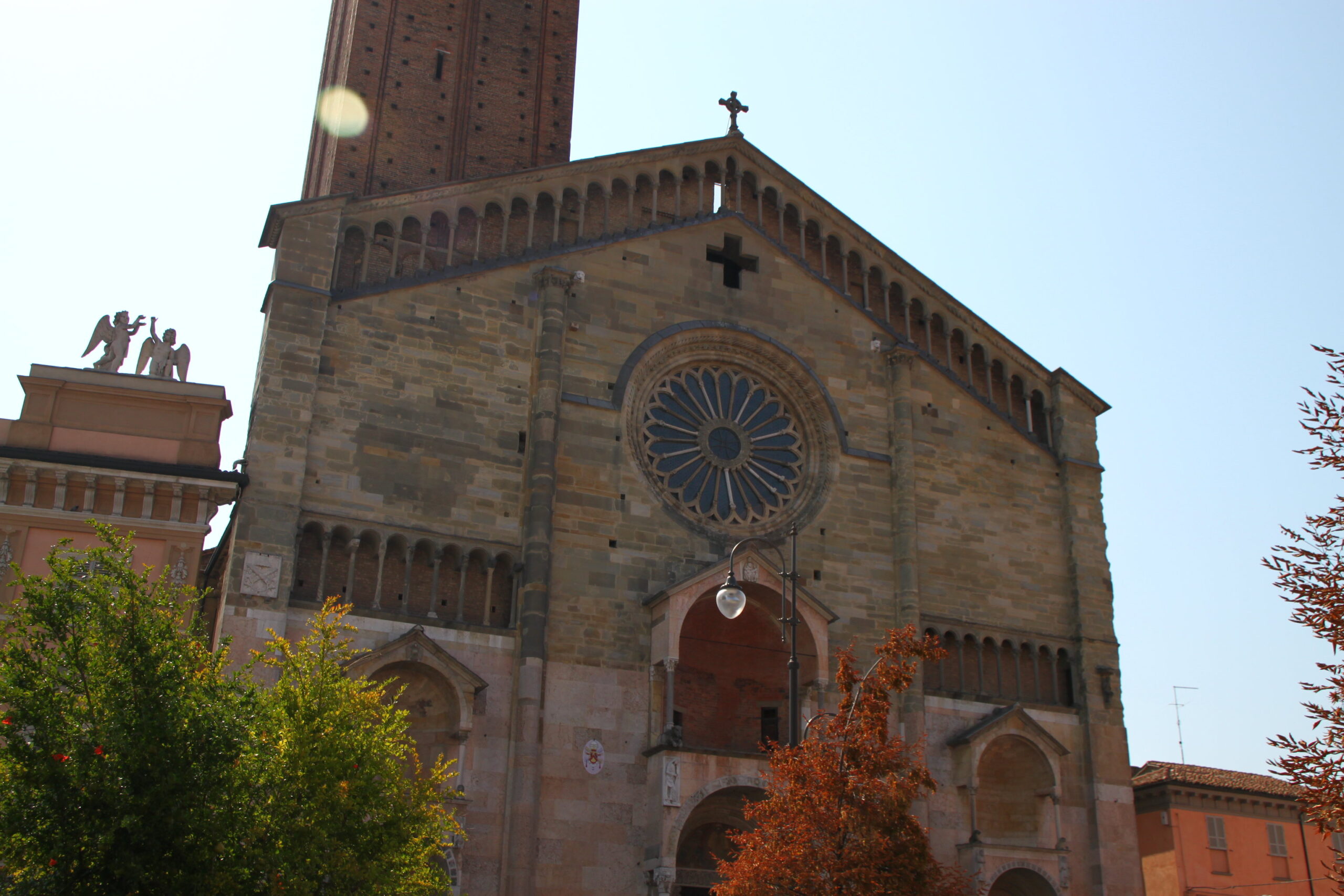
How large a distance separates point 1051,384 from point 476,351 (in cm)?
1359

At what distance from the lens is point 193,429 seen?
22250mm

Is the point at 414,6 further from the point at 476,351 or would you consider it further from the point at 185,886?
the point at 185,886

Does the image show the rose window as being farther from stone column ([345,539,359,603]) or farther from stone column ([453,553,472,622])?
stone column ([345,539,359,603])

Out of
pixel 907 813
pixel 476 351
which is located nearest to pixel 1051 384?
pixel 476 351

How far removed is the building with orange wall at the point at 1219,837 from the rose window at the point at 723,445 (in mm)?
12956

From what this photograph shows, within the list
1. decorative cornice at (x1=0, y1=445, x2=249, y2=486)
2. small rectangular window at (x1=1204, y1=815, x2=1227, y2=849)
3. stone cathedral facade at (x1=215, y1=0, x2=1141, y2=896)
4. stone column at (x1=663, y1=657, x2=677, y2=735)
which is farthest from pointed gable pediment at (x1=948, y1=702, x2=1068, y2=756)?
decorative cornice at (x1=0, y1=445, x2=249, y2=486)

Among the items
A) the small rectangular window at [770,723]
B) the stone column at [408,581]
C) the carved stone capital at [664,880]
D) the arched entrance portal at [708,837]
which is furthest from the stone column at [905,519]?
the stone column at [408,581]

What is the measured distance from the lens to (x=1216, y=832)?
31188 mm

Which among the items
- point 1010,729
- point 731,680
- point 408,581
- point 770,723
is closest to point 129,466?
point 408,581

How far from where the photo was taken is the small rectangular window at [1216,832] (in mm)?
31078

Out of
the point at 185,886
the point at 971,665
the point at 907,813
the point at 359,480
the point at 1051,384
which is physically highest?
the point at 1051,384

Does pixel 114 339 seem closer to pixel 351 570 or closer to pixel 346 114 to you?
pixel 351 570

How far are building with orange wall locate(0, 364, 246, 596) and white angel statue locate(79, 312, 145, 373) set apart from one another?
102 centimetres

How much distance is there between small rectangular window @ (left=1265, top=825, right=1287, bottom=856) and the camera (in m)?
31.9
